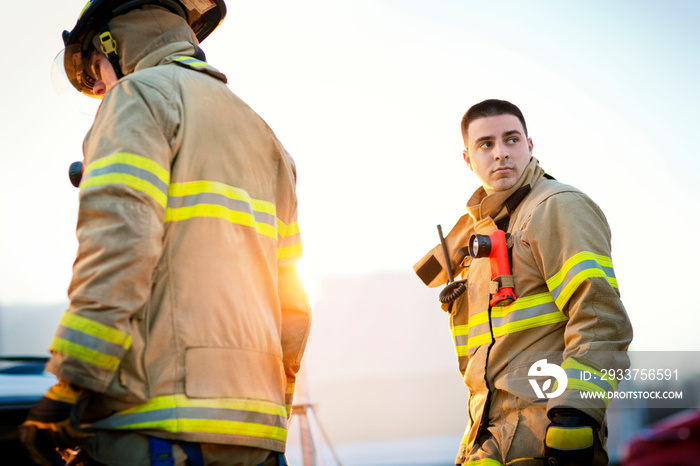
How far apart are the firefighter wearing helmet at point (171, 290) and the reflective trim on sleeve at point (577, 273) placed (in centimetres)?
106

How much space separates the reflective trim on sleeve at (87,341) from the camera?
68.4 inches

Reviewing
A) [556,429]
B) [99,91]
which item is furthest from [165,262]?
[556,429]

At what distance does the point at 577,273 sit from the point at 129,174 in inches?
67.0

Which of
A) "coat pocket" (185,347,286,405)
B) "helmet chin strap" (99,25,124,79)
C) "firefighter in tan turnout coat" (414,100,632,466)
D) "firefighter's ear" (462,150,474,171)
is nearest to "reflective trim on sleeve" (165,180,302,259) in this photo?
"coat pocket" (185,347,286,405)

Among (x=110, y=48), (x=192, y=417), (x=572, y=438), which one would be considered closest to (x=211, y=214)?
(x=192, y=417)

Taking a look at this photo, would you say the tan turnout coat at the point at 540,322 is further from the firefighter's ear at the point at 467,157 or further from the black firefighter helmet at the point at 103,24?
the black firefighter helmet at the point at 103,24

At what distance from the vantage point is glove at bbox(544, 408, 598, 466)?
2.42 metres

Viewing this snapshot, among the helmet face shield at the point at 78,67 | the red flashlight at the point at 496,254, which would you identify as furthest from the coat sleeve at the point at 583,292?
the helmet face shield at the point at 78,67

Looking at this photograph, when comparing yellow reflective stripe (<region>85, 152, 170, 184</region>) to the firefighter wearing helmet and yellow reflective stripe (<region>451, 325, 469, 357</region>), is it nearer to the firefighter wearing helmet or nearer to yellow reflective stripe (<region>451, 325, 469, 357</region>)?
the firefighter wearing helmet

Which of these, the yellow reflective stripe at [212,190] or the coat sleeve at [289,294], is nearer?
the yellow reflective stripe at [212,190]

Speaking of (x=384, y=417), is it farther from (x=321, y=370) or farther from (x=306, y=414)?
(x=306, y=414)

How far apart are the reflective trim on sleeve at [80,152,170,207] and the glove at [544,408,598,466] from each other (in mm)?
1564

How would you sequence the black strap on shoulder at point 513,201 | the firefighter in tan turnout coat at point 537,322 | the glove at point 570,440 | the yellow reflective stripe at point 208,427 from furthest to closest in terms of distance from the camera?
the black strap on shoulder at point 513,201
the firefighter in tan turnout coat at point 537,322
the glove at point 570,440
the yellow reflective stripe at point 208,427

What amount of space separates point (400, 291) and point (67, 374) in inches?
556
